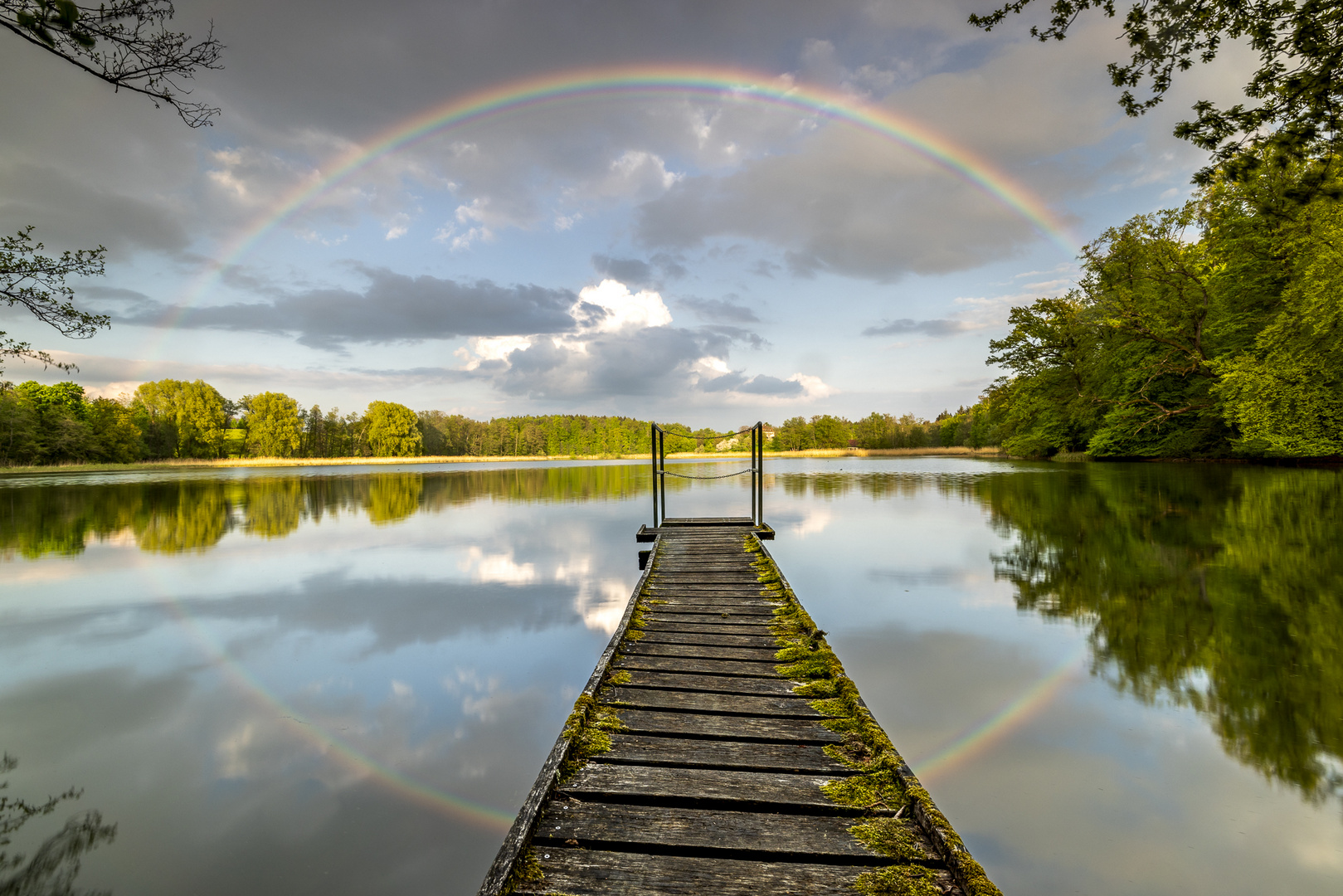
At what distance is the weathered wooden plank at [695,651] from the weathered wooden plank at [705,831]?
1.98 meters

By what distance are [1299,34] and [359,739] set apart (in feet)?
34.2

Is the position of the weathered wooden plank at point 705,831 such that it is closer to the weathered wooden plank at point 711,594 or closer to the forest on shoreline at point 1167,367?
the weathered wooden plank at point 711,594

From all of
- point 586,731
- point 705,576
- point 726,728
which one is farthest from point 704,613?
point 586,731

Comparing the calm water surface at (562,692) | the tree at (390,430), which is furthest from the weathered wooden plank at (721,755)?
the tree at (390,430)

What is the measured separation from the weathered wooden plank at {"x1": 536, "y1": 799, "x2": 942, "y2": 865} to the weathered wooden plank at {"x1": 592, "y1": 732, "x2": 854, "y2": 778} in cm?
36

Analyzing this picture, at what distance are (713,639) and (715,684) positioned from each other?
969 millimetres

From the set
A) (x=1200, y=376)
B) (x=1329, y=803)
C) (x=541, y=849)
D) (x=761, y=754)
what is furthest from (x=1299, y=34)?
(x=1200, y=376)

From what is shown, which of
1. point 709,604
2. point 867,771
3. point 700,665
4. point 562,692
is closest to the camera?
point 867,771

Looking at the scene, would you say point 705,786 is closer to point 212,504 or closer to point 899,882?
point 899,882

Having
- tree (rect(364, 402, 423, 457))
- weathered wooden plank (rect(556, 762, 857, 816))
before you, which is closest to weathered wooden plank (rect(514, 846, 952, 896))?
weathered wooden plank (rect(556, 762, 857, 816))

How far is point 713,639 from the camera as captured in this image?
4812 mm

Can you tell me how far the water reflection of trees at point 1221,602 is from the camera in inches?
166

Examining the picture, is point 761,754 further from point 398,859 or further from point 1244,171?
point 1244,171

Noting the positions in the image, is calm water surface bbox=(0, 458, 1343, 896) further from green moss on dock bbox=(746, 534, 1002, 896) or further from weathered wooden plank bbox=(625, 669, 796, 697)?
weathered wooden plank bbox=(625, 669, 796, 697)
